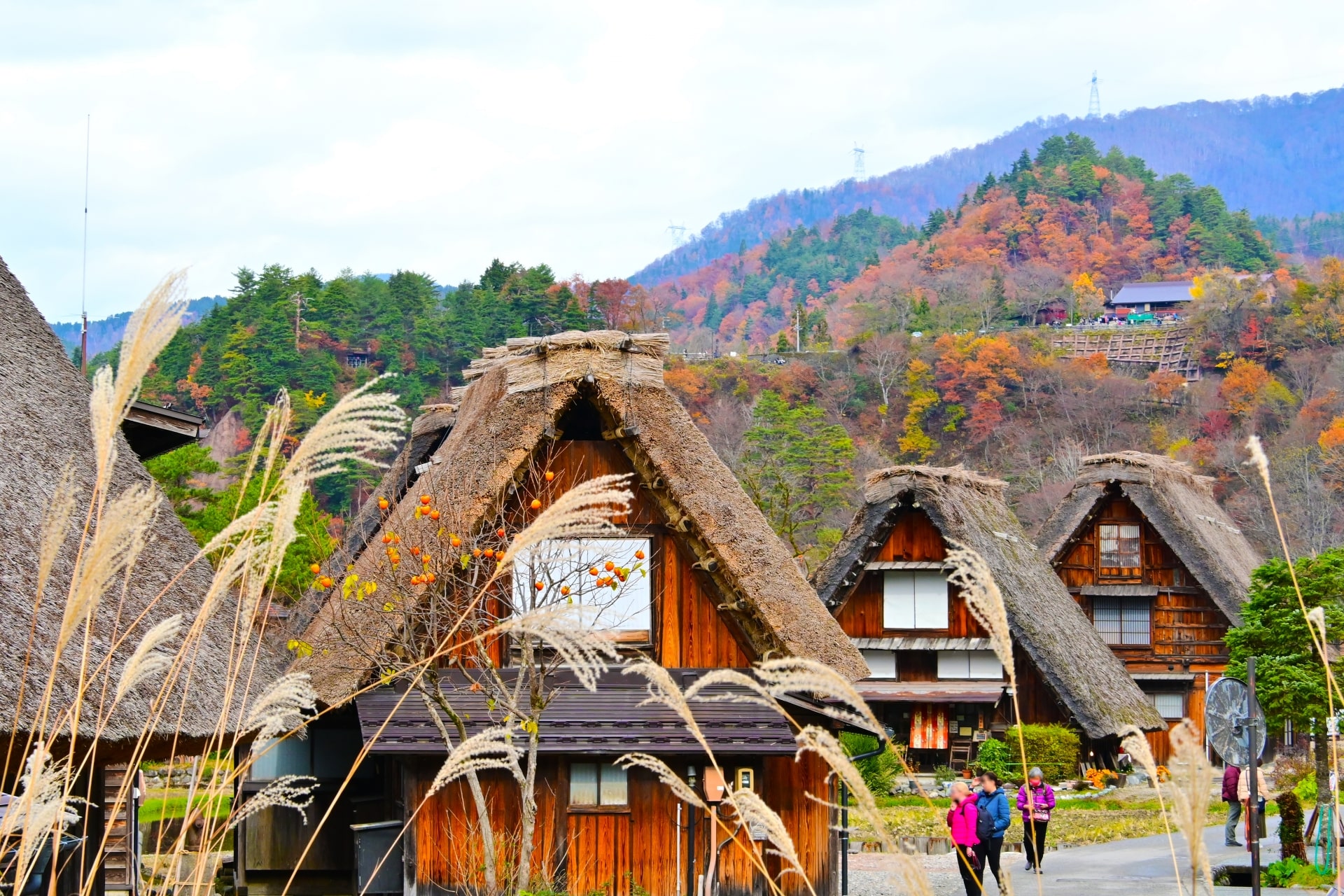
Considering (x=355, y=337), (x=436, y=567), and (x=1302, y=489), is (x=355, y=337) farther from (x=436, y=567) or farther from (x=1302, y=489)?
(x=436, y=567)

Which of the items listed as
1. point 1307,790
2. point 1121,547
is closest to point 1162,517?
point 1121,547

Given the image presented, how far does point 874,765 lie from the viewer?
2459 centimetres

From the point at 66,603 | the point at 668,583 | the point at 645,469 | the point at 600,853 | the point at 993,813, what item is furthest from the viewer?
the point at 668,583

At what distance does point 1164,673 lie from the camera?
30547 mm

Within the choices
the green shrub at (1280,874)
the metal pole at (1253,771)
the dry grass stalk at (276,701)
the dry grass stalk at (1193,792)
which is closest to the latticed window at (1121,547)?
the green shrub at (1280,874)

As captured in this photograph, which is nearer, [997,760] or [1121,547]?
[997,760]

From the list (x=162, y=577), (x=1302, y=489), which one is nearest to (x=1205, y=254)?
(x=1302, y=489)

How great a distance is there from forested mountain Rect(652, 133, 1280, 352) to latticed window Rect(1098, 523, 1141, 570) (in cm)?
5086

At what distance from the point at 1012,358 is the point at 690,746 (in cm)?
5988

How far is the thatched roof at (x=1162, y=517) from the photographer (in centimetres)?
3003

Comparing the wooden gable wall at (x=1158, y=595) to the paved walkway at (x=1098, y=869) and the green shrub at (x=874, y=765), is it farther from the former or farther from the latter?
the paved walkway at (x=1098, y=869)

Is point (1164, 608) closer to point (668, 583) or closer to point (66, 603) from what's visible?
point (668, 583)

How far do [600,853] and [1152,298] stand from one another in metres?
87.1

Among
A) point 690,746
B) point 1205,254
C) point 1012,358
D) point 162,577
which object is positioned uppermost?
point 1205,254
